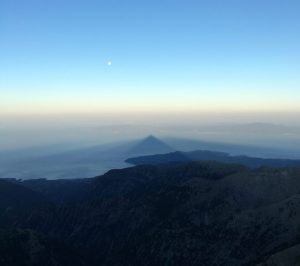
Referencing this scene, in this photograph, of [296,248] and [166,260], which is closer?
[296,248]

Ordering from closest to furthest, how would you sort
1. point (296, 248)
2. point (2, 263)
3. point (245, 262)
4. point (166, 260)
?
point (296, 248) → point (245, 262) → point (2, 263) → point (166, 260)

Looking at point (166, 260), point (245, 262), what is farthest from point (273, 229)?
point (166, 260)

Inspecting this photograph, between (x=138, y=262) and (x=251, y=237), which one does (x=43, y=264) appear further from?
(x=251, y=237)

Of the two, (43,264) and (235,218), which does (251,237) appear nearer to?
(235,218)

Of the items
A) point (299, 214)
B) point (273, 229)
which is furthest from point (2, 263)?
point (299, 214)

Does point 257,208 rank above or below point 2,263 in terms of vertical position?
above

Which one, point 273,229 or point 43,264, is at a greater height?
point 273,229

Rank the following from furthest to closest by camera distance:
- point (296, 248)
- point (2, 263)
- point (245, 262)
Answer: point (2, 263) → point (245, 262) → point (296, 248)

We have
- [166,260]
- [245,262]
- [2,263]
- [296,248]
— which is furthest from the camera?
[166,260]

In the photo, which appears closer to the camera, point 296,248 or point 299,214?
point 296,248
